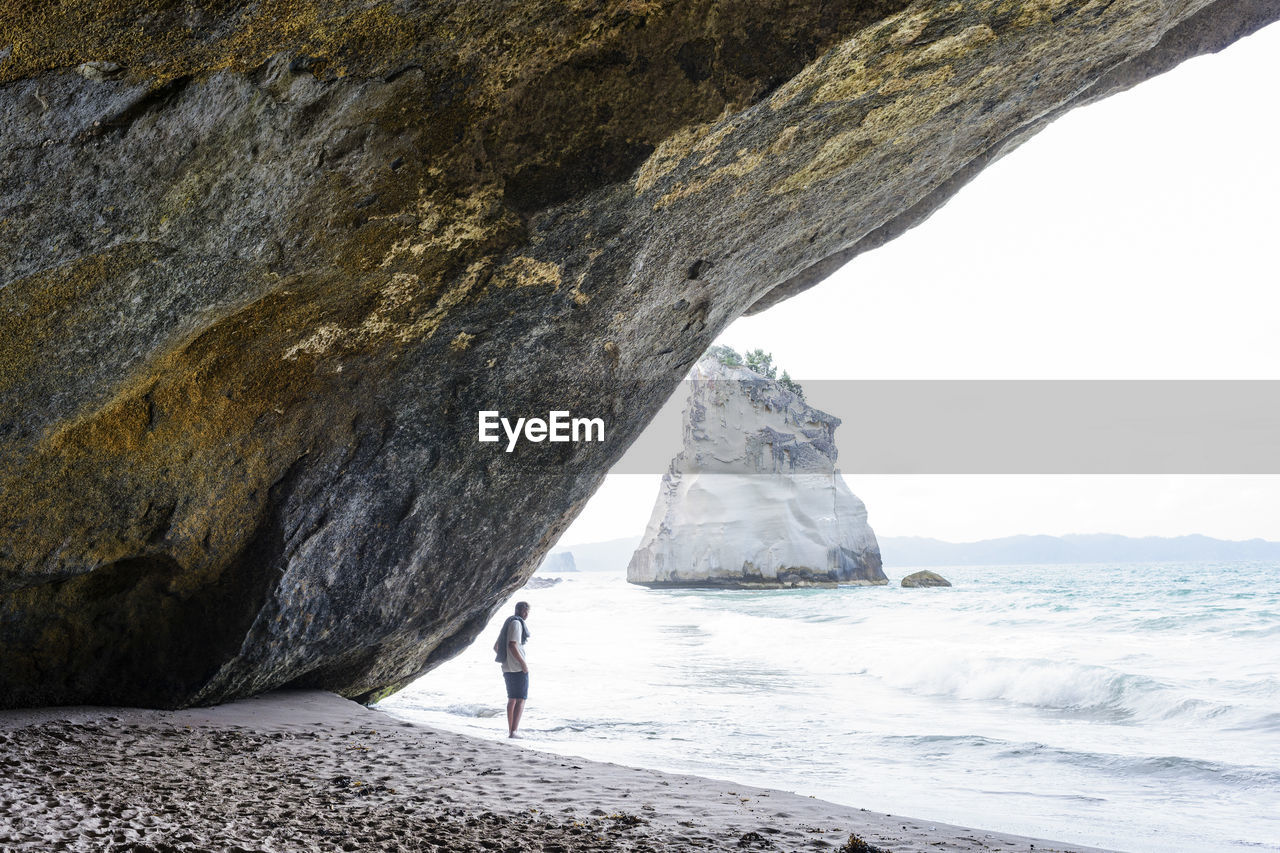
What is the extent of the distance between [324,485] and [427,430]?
715 mm

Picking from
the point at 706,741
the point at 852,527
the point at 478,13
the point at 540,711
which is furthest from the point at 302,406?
the point at 852,527

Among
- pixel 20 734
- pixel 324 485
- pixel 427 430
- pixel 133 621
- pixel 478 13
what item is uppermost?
pixel 478 13

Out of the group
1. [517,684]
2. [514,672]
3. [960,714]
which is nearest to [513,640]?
[514,672]

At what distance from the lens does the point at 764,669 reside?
45.0ft

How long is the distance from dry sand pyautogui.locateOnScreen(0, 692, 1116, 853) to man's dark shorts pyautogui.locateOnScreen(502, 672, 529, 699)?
2.19m

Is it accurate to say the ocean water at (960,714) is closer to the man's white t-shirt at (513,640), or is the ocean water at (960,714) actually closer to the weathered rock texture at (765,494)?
the man's white t-shirt at (513,640)

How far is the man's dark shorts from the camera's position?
795 cm

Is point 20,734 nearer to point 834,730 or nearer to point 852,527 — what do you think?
point 834,730

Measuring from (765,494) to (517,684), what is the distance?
3502 cm

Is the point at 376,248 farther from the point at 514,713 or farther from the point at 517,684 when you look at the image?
the point at 514,713

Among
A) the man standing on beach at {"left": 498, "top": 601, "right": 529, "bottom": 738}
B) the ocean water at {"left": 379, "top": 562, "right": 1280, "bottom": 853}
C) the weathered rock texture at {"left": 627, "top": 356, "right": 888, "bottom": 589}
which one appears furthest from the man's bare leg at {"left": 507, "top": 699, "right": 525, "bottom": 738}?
the weathered rock texture at {"left": 627, "top": 356, "right": 888, "bottom": 589}
